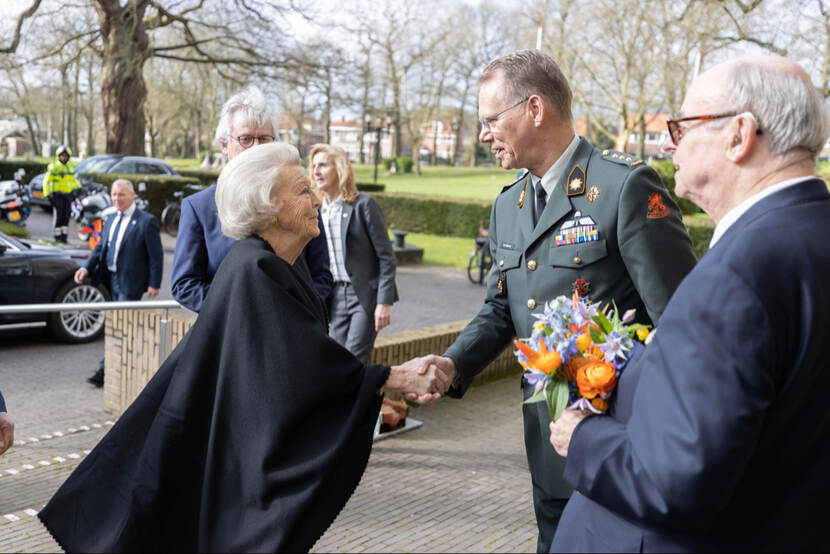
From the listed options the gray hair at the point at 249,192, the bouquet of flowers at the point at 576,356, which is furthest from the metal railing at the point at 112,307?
the bouquet of flowers at the point at 576,356

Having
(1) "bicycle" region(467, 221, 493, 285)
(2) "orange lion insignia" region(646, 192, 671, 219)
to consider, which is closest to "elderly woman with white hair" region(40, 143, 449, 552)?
(2) "orange lion insignia" region(646, 192, 671, 219)

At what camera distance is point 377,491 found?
520 cm

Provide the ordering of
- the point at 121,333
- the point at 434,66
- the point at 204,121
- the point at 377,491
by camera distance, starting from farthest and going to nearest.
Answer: the point at 204,121
the point at 434,66
the point at 121,333
the point at 377,491

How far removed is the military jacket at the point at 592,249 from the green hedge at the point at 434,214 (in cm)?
A: 2109

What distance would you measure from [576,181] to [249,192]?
119 centimetres

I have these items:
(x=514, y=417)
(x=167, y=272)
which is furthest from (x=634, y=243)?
(x=167, y=272)

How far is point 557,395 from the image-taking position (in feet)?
6.81

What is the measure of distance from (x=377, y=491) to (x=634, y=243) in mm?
2969

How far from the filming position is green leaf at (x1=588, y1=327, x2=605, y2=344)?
84.3 inches

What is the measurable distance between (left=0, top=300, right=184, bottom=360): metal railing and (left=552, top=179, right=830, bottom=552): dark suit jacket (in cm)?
424

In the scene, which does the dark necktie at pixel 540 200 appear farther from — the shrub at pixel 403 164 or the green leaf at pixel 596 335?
the shrub at pixel 403 164

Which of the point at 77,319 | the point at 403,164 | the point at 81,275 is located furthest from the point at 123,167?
the point at 403,164

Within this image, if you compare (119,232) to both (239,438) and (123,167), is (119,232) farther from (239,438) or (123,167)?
(123,167)

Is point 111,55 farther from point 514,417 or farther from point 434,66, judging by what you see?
point 434,66
